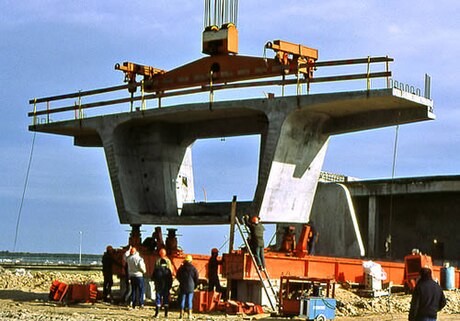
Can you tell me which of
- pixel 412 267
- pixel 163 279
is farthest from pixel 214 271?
pixel 412 267

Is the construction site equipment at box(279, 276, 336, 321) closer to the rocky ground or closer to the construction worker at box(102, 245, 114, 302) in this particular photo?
the rocky ground

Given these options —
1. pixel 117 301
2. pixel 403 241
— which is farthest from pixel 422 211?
pixel 117 301

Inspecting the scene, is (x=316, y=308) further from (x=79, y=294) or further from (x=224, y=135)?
(x=224, y=135)

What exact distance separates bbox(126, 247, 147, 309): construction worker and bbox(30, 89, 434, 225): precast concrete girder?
16.4ft

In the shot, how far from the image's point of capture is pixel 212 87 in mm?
28469

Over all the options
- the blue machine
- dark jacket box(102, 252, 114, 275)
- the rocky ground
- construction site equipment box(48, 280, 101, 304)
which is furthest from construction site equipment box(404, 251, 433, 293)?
construction site equipment box(48, 280, 101, 304)

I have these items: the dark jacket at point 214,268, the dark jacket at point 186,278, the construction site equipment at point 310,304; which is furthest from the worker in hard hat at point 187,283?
the dark jacket at point 214,268

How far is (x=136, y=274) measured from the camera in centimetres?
2362

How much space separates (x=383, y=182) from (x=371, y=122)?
12129 mm

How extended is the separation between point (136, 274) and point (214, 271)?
2779 mm

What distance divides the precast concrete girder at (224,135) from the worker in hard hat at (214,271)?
246 cm

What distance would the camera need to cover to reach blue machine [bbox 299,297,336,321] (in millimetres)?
20656

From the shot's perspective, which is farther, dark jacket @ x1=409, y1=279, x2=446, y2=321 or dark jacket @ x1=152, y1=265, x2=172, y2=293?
dark jacket @ x1=152, y1=265, x2=172, y2=293

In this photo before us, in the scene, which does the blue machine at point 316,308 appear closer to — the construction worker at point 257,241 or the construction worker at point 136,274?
the construction worker at point 257,241
